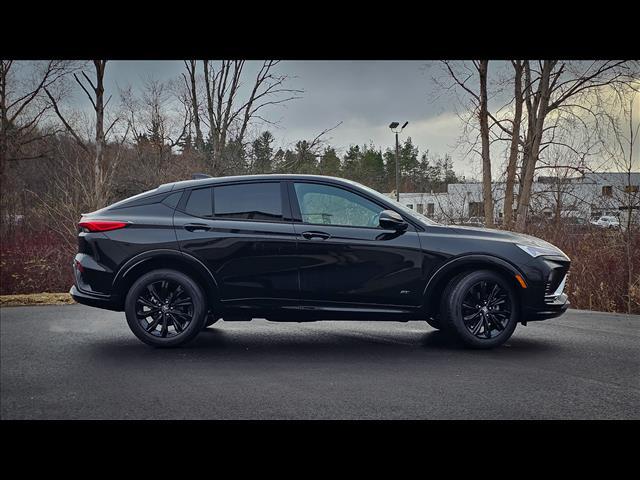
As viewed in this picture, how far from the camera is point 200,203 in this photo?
16.3ft

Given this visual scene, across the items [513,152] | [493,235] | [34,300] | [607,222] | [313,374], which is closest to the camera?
[313,374]

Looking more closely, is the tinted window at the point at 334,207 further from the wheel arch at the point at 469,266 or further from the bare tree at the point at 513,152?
the bare tree at the point at 513,152

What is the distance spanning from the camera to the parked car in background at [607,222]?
8562 mm

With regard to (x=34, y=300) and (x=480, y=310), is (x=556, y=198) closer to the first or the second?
(x=480, y=310)

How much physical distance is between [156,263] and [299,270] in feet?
4.40

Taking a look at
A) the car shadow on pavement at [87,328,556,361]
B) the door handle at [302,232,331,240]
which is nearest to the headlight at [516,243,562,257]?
the car shadow on pavement at [87,328,556,361]

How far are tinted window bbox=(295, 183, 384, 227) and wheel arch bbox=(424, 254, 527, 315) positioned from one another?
0.76 m

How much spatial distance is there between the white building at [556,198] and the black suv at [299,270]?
10.8 feet

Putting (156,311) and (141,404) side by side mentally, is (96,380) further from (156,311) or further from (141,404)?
(156,311)

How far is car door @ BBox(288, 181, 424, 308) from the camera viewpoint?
4.79 m

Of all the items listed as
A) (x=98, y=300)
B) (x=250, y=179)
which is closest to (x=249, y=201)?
(x=250, y=179)

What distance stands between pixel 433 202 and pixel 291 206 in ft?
17.9

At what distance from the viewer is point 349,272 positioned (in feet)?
15.8
